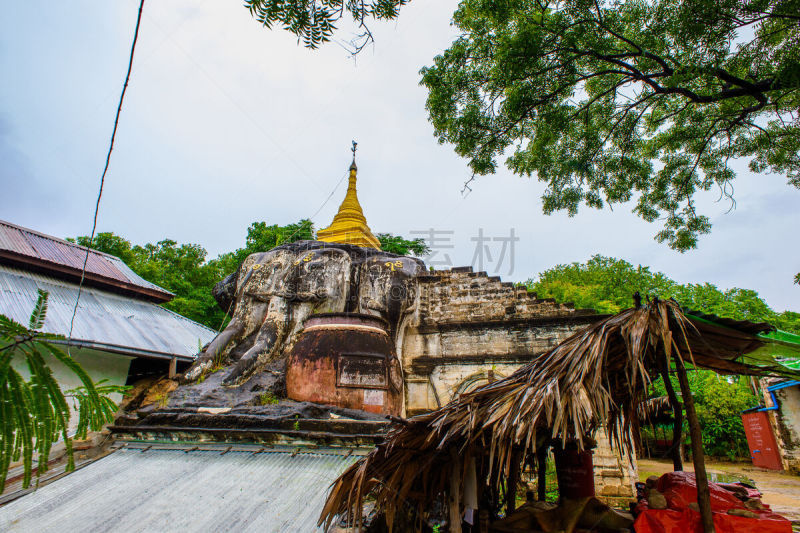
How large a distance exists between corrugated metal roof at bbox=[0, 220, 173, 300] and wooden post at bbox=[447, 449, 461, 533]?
1108cm

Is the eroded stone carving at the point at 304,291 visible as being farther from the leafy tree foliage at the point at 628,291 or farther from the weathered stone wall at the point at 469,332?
the leafy tree foliage at the point at 628,291

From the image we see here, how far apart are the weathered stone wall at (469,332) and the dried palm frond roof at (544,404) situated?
22.7 feet

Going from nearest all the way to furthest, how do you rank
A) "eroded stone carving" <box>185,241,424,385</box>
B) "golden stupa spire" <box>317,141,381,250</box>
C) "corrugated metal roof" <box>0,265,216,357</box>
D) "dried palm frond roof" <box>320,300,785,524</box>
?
"dried palm frond roof" <box>320,300,785,524</box> → "corrugated metal roof" <box>0,265,216,357</box> → "eroded stone carving" <box>185,241,424,385</box> → "golden stupa spire" <box>317,141,381,250</box>

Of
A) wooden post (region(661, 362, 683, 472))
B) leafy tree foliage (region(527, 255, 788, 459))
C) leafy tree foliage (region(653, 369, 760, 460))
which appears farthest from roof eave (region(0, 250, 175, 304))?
leafy tree foliage (region(653, 369, 760, 460))

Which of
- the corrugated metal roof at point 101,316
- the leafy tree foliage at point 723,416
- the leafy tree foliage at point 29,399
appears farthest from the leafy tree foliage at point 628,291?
the leafy tree foliage at point 29,399

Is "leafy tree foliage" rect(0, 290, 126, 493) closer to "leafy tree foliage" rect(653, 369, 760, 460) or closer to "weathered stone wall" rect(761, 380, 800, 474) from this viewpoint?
"weathered stone wall" rect(761, 380, 800, 474)

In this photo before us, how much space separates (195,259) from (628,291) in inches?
1024

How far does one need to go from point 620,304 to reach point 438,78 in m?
23.5

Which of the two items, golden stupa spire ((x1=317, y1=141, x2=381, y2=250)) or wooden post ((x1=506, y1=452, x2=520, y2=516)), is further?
golden stupa spire ((x1=317, y1=141, x2=381, y2=250))

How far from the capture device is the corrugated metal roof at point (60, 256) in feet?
32.2

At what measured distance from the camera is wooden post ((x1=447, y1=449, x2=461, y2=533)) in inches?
119

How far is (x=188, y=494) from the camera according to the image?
13.2ft

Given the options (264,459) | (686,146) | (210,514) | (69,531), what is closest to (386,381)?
(264,459)

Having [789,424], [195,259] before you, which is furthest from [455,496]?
[195,259]
